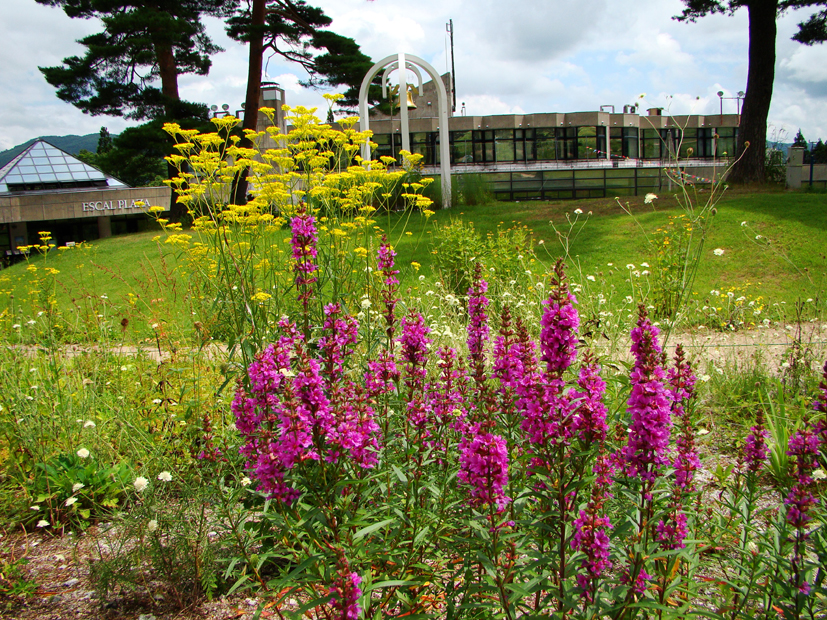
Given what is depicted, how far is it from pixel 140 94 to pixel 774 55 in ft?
56.1

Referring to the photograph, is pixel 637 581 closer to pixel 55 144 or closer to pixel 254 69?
pixel 254 69

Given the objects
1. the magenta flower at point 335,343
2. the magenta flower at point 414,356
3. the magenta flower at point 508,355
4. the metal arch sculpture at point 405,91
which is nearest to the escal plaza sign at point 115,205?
the metal arch sculpture at point 405,91

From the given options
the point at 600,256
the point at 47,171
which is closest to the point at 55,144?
the point at 47,171

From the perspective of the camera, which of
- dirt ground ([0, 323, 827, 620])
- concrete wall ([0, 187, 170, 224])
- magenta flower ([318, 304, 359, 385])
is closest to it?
magenta flower ([318, 304, 359, 385])

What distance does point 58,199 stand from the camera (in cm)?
2397

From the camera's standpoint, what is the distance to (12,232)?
25766 mm

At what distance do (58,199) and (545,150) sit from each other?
2562 cm

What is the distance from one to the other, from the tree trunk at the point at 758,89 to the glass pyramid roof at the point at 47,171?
88.6ft

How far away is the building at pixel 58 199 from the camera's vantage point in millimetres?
23594

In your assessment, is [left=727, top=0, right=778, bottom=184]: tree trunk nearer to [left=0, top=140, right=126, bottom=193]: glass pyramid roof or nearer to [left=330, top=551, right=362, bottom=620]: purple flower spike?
[left=330, top=551, right=362, bottom=620]: purple flower spike

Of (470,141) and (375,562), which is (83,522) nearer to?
(375,562)

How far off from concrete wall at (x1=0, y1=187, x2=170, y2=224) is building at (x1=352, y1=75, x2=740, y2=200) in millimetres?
11837

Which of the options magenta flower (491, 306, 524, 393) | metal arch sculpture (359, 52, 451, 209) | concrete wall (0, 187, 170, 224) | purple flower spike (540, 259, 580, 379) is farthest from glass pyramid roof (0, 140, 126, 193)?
purple flower spike (540, 259, 580, 379)

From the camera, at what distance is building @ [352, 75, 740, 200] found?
2923 cm
